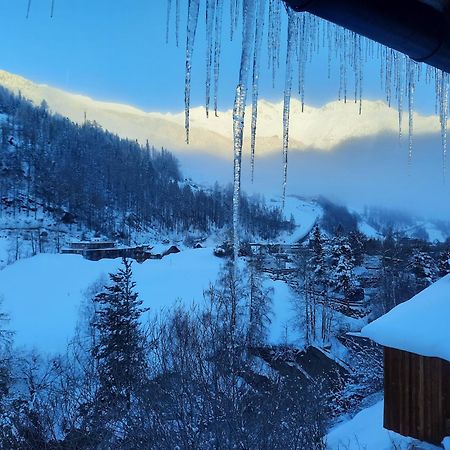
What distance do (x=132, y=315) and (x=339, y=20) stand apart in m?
18.7

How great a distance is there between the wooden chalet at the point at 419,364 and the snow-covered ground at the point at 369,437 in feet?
0.97

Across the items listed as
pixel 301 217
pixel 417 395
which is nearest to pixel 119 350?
pixel 417 395

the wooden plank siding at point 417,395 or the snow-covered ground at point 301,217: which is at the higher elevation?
the snow-covered ground at point 301,217

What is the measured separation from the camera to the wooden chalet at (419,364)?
7074 millimetres

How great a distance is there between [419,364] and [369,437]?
15.8 ft

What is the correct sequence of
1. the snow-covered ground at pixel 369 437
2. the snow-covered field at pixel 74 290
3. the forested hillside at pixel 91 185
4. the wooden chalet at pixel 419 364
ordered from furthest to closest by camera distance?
the forested hillside at pixel 91 185 → the snow-covered field at pixel 74 290 → the snow-covered ground at pixel 369 437 → the wooden chalet at pixel 419 364

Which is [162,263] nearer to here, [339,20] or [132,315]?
[132,315]

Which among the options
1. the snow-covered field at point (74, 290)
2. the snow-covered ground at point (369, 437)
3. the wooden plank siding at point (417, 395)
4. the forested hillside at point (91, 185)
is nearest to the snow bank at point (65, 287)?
the snow-covered field at point (74, 290)

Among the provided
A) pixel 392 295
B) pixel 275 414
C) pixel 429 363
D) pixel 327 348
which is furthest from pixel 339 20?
pixel 392 295

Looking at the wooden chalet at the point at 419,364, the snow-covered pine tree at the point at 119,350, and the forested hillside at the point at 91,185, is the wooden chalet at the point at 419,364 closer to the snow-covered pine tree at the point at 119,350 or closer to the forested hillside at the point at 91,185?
the snow-covered pine tree at the point at 119,350

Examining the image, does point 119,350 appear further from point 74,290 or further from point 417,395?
point 74,290

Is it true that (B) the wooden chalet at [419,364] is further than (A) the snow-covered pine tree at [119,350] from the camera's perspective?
No

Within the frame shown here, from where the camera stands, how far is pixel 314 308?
2802cm

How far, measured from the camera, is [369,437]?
11.0 m
